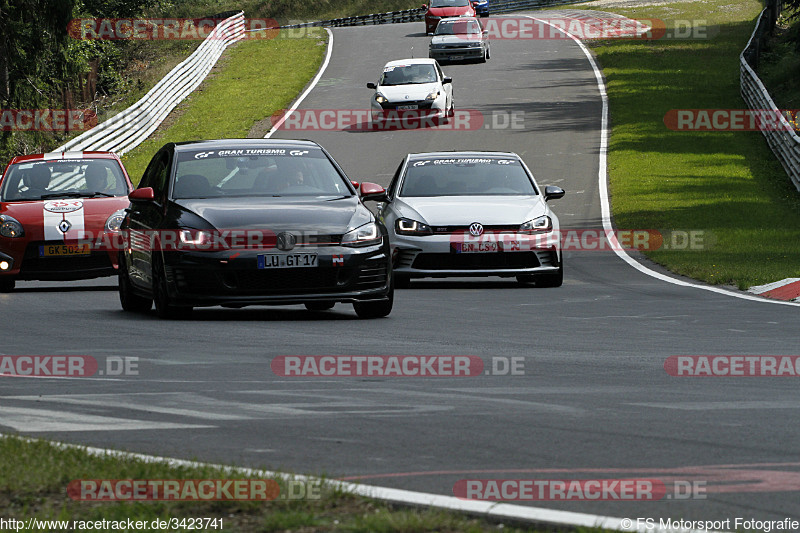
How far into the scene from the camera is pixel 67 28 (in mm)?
32906

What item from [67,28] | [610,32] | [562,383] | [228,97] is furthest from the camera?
[610,32]

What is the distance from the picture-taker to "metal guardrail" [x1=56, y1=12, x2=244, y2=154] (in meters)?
34.2

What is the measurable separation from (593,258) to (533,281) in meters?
3.51

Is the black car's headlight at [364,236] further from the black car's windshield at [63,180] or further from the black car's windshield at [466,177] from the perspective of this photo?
the black car's windshield at [63,180]

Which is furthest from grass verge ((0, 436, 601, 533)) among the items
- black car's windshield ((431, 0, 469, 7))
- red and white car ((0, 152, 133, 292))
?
black car's windshield ((431, 0, 469, 7))

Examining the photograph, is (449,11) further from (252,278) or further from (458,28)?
(252,278)

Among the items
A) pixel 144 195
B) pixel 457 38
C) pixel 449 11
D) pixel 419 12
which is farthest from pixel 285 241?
pixel 419 12

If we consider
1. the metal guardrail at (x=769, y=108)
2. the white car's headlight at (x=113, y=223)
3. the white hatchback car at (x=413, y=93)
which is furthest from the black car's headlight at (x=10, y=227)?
the white hatchback car at (x=413, y=93)

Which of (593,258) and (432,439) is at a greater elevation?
(432,439)

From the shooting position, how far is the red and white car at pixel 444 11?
57188mm

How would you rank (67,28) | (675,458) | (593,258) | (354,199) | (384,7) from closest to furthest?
1. (675,458)
2. (354,199)
3. (593,258)
4. (67,28)
5. (384,7)

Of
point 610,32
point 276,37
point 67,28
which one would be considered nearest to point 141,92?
point 67,28

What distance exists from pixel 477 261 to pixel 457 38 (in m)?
34.7

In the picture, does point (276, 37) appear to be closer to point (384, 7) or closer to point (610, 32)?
point (610, 32)
